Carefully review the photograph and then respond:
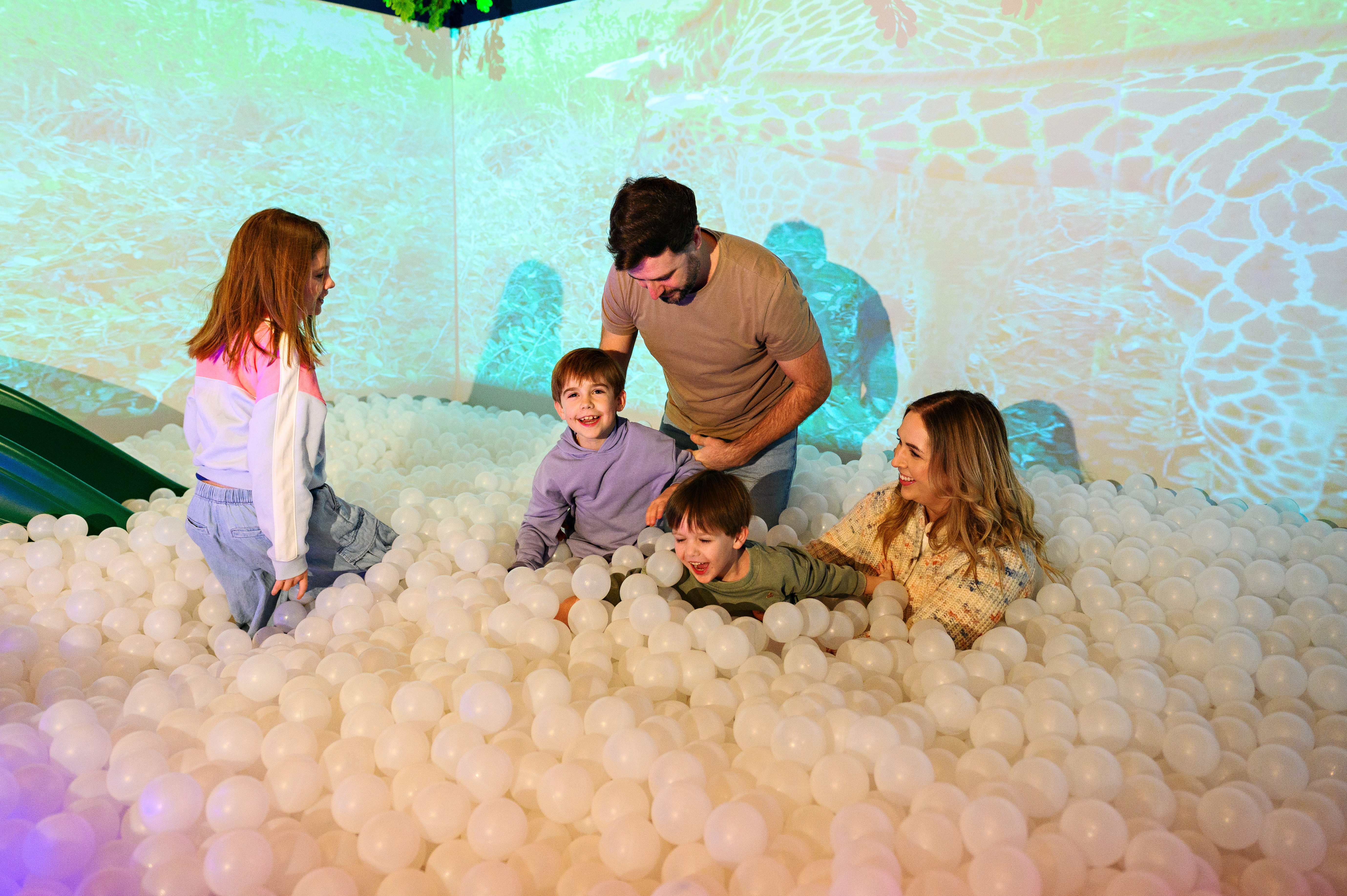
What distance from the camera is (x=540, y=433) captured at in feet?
12.3

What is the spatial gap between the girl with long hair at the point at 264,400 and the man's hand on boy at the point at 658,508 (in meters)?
0.73

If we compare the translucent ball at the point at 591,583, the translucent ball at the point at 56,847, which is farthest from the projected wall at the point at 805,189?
the translucent ball at the point at 56,847

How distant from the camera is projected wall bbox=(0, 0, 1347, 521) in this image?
101 inches

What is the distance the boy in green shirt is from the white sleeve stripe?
30.8 inches

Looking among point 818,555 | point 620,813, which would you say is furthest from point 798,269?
point 620,813

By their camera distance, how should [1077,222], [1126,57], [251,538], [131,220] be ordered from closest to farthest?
[251,538]
[1126,57]
[1077,222]
[131,220]

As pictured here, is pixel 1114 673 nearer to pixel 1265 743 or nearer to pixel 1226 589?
pixel 1265 743

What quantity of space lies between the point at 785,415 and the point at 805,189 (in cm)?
133

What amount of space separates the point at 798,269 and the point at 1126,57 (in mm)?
1230

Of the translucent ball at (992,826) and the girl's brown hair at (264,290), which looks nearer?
the translucent ball at (992,826)

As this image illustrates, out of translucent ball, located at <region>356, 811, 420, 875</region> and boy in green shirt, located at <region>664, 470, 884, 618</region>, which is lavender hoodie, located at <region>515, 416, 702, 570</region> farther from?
translucent ball, located at <region>356, 811, 420, 875</region>

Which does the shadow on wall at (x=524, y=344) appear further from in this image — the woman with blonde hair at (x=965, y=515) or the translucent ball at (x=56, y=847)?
the translucent ball at (x=56, y=847)

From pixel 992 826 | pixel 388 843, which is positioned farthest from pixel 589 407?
pixel 992 826

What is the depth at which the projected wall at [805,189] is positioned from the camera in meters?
2.56
